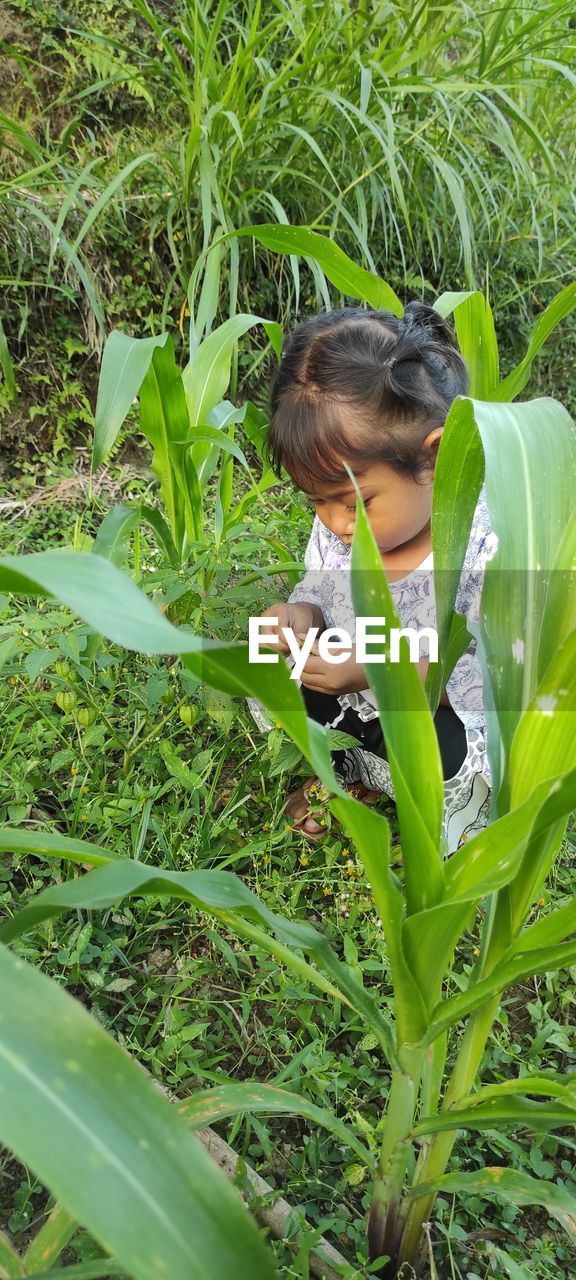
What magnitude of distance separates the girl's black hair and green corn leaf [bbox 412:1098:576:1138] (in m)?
0.65

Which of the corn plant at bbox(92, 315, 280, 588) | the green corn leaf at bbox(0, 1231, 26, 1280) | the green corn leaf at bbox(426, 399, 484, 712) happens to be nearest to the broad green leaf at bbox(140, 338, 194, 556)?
the corn plant at bbox(92, 315, 280, 588)

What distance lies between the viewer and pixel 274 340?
1215mm

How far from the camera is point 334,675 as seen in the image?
42.1 inches

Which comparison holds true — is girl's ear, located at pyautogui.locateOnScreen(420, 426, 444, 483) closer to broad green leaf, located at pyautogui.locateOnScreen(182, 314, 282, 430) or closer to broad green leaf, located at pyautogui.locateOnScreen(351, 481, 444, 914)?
broad green leaf, located at pyautogui.locateOnScreen(182, 314, 282, 430)

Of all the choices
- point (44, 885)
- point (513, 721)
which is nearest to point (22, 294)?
point (44, 885)

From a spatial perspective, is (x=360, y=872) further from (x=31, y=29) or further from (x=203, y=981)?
(x=31, y=29)

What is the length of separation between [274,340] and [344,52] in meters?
1.03

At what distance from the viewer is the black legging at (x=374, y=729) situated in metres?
1.07

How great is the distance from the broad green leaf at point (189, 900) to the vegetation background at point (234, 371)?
0.19m

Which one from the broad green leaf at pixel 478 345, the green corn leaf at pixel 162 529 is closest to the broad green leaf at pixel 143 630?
the green corn leaf at pixel 162 529

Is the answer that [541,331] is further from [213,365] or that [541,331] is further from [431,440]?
[213,365]

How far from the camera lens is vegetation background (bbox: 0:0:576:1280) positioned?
0.84 m

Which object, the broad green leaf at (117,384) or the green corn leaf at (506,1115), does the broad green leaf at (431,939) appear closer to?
the green corn leaf at (506,1115)

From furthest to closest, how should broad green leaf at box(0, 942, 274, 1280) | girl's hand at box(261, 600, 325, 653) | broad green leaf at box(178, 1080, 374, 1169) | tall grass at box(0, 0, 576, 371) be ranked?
tall grass at box(0, 0, 576, 371) → girl's hand at box(261, 600, 325, 653) → broad green leaf at box(178, 1080, 374, 1169) → broad green leaf at box(0, 942, 274, 1280)
